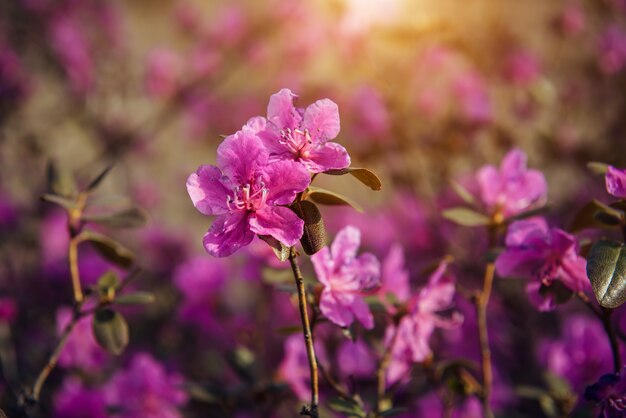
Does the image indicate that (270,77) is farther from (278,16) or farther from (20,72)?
(20,72)

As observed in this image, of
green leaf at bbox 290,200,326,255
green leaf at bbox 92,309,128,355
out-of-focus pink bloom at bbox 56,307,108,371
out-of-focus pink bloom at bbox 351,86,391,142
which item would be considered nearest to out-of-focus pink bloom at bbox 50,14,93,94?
out-of-focus pink bloom at bbox 351,86,391,142

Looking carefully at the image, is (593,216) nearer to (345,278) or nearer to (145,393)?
(345,278)

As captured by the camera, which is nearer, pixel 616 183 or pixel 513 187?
pixel 616 183

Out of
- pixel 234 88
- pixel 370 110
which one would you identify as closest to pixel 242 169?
pixel 370 110

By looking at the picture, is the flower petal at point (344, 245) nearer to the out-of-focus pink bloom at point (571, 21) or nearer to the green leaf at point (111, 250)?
the green leaf at point (111, 250)

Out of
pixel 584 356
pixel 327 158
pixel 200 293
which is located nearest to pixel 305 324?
pixel 327 158

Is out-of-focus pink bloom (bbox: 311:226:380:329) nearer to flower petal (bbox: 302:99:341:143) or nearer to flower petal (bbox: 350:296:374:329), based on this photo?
flower petal (bbox: 350:296:374:329)
